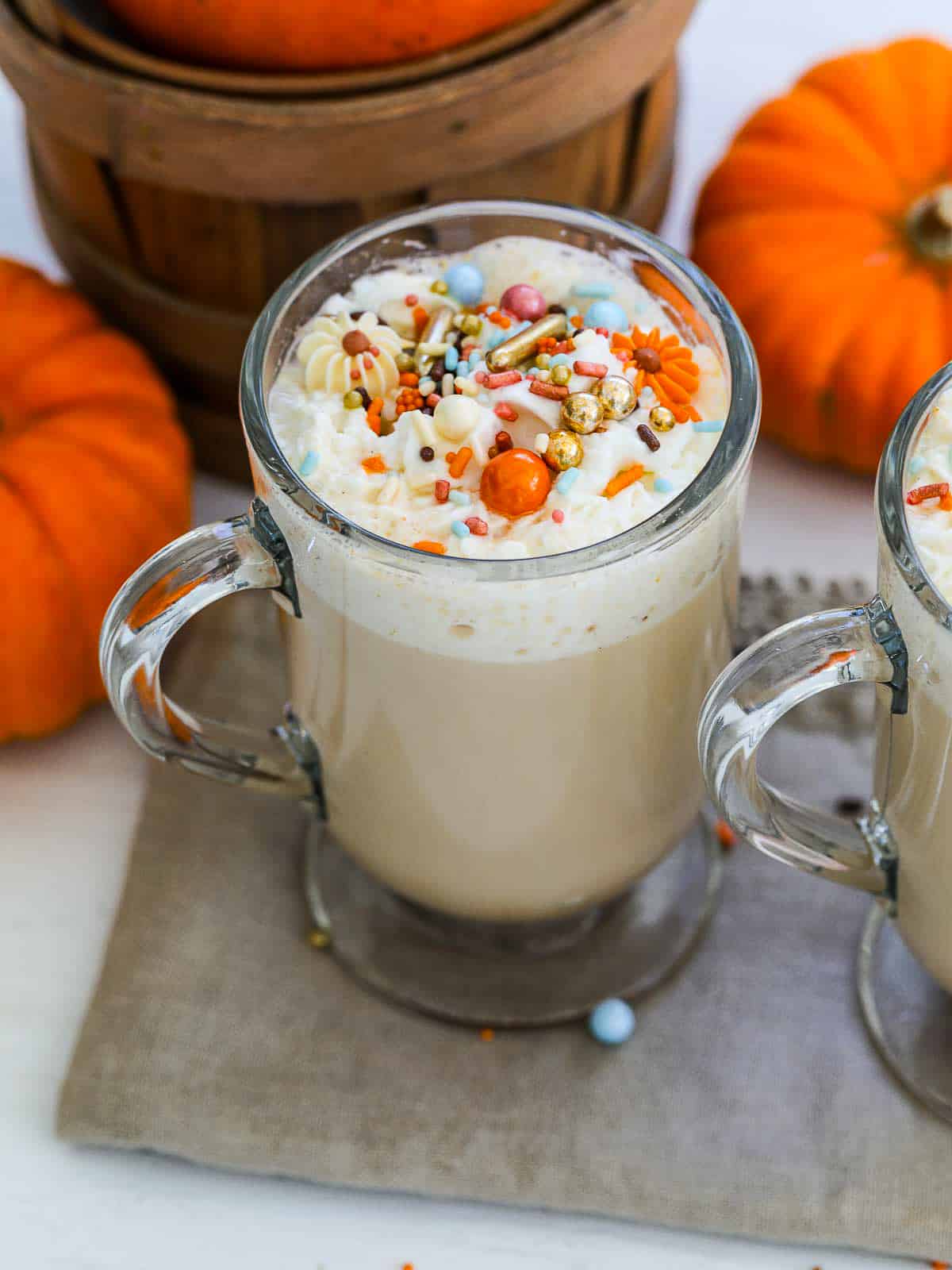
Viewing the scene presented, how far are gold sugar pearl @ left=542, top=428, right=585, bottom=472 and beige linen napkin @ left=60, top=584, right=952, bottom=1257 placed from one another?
1.57 ft

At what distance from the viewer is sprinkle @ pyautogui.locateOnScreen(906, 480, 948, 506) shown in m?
0.95

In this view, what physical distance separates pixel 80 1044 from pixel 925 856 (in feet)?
2.10

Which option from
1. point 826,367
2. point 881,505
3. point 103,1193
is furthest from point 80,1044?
point 826,367

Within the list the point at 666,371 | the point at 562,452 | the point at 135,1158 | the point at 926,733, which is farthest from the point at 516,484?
the point at 135,1158

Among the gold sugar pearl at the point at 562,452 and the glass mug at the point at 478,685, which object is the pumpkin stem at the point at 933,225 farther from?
the gold sugar pearl at the point at 562,452

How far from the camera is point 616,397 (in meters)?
1.04

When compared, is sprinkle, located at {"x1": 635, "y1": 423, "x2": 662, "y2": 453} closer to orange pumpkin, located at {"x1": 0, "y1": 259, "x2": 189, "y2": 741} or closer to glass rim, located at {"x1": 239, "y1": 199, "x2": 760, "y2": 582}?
glass rim, located at {"x1": 239, "y1": 199, "x2": 760, "y2": 582}

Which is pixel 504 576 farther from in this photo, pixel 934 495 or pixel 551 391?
pixel 934 495

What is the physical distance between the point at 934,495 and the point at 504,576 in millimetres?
258

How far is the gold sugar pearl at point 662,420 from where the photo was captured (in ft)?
3.38

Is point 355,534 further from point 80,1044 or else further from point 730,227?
point 730,227

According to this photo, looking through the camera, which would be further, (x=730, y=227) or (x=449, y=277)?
(x=730, y=227)

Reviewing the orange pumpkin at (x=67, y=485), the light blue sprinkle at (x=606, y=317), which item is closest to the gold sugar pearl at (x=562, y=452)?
the light blue sprinkle at (x=606, y=317)

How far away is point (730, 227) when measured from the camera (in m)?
1.61
